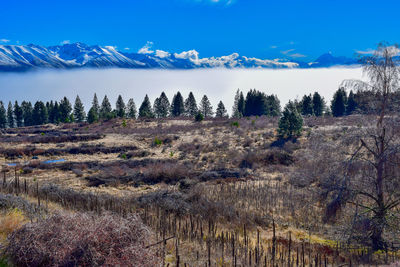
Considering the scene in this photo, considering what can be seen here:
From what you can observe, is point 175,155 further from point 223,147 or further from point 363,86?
point 363,86

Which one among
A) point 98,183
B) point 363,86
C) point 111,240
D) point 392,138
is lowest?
point 98,183

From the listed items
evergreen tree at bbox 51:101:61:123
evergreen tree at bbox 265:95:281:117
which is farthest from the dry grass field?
evergreen tree at bbox 51:101:61:123

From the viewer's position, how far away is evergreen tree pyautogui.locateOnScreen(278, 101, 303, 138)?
32281 millimetres

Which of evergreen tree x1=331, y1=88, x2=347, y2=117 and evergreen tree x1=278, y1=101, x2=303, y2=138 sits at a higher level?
evergreen tree x1=331, y1=88, x2=347, y2=117

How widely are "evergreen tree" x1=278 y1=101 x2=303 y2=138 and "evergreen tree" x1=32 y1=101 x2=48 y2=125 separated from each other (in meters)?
72.7

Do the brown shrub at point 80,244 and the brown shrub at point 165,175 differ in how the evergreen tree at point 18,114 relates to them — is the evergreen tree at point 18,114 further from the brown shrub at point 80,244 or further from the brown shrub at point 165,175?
the brown shrub at point 80,244

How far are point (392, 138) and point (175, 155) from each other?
865 inches

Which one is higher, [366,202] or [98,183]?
[366,202]

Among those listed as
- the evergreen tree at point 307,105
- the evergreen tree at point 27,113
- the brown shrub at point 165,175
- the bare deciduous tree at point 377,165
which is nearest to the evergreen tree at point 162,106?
the evergreen tree at point 307,105

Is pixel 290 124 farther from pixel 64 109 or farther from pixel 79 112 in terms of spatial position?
pixel 64 109

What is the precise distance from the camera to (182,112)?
78938 millimetres

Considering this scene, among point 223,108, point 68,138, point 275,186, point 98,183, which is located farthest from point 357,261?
point 223,108

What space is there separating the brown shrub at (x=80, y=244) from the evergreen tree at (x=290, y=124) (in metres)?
29.3

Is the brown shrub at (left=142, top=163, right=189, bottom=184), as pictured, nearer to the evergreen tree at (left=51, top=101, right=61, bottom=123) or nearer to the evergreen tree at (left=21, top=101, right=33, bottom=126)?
the evergreen tree at (left=51, top=101, right=61, bottom=123)
